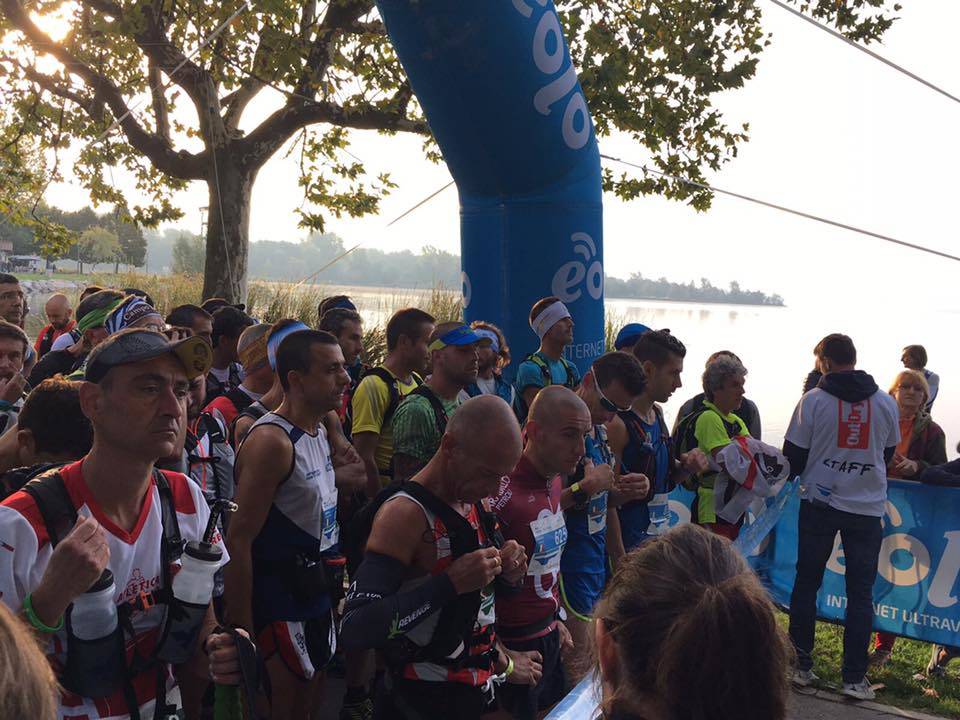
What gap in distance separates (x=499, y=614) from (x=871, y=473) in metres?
3.41

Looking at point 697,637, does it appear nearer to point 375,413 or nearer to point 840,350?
point 375,413

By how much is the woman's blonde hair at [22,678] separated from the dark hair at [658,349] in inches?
173

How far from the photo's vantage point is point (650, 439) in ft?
16.7

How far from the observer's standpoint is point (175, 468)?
12.1 feet

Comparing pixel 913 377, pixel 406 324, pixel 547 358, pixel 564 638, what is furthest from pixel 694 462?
pixel 913 377

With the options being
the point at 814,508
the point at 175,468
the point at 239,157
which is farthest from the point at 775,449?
the point at 239,157

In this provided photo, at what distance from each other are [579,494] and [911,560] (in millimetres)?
3795

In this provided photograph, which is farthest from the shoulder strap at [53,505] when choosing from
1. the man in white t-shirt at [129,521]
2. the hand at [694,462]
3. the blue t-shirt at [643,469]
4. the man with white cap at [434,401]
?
the hand at [694,462]

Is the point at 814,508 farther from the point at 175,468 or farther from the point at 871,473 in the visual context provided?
the point at 175,468

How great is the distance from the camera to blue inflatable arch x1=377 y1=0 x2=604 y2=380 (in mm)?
5750

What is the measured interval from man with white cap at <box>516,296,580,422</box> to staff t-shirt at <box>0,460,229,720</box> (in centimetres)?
372

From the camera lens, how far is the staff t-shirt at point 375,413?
505cm

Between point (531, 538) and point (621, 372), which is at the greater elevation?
point (621, 372)

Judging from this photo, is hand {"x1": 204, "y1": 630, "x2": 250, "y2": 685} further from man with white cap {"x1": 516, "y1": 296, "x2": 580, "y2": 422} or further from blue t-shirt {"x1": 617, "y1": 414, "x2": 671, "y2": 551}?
man with white cap {"x1": 516, "y1": 296, "x2": 580, "y2": 422}
